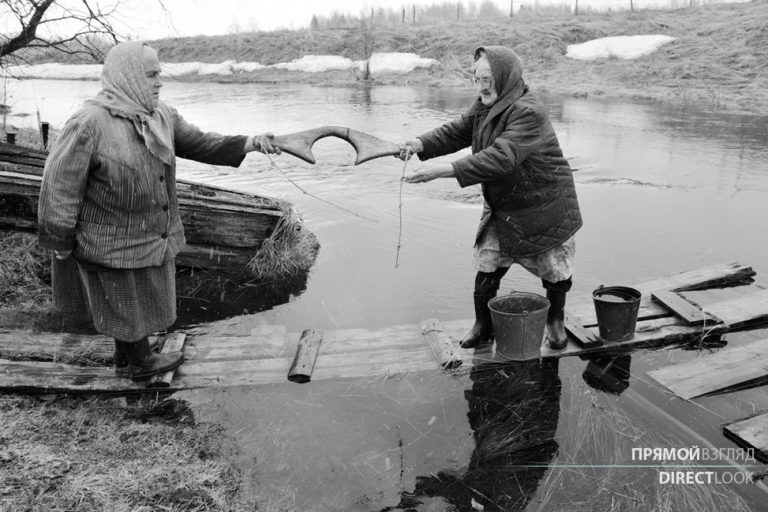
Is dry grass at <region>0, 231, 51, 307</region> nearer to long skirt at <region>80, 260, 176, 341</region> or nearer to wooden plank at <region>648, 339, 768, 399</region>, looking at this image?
long skirt at <region>80, 260, 176, 341</region>

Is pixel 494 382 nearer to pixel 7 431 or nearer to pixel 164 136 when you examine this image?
pixel 164 136

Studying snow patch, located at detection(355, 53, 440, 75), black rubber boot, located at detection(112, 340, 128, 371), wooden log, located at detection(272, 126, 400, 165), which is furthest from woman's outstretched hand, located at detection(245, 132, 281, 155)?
snow patch, located at detection(355, 53, 440, 75)

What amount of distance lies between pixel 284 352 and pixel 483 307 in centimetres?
153

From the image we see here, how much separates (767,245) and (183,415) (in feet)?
22.8

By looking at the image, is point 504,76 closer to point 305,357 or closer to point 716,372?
point 305,357

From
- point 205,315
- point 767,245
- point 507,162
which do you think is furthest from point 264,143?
point 767,245

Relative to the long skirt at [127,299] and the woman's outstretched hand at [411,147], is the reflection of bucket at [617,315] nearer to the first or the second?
the woman's outstretched hand at [411,147]

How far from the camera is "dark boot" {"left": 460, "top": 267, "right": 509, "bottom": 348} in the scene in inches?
175

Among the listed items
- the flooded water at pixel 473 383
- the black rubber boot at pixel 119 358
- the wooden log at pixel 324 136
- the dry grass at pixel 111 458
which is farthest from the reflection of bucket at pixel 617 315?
the black rubber boot at pixel 119 358

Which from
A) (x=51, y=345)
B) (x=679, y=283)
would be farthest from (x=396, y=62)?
(x=51, y=345)

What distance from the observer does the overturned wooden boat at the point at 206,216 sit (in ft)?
18.4

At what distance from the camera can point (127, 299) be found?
3.71 meters

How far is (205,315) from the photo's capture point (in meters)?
5.82

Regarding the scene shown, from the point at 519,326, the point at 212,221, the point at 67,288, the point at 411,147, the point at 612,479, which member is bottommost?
the point at 612,479
